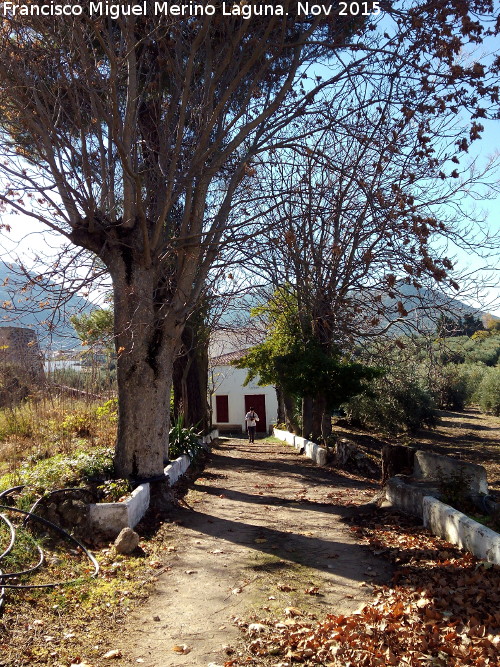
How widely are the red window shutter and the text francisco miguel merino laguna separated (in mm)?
35704

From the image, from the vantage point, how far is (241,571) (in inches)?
250

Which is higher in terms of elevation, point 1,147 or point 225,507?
point 1,147

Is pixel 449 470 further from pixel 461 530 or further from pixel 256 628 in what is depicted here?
pixel 256 628

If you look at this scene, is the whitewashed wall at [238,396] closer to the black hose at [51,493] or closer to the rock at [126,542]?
the black hose at [51,493]

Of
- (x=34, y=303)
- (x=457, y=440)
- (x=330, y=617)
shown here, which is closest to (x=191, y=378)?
(x=457, y=440)

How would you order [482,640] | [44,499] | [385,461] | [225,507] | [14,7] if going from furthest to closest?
[385,461]
[225,507]
[14,7]
[44,499]
[482,640]

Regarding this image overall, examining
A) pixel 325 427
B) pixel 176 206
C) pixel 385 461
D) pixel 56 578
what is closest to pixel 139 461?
pixel 56 578

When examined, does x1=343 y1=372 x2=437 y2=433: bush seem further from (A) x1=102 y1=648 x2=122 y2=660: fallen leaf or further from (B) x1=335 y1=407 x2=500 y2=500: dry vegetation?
(A) x1=102 y1=648 x2=122 y2=660: fallen leaf

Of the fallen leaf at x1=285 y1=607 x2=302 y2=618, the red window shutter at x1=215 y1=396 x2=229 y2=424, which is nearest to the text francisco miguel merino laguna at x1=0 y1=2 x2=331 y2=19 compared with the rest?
the fallen leaf at x1=285 y1=607 x2=302 y2=618

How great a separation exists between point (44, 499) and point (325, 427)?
531 inches

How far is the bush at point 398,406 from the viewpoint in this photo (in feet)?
78.3

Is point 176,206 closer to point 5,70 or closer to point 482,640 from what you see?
point 5,70

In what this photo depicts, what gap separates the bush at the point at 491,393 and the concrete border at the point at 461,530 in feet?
81.3

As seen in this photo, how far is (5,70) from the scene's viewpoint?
835 centimetres
